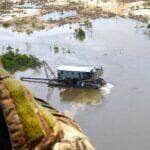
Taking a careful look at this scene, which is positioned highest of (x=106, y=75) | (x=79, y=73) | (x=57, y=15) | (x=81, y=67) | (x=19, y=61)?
(x=57, y=15)

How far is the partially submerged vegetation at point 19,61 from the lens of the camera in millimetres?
24516

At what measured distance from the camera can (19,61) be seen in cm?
2503

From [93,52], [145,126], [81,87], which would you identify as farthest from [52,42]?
[145,126]

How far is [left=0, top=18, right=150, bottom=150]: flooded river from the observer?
16422 millimetres

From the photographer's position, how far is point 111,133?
16.1 meters

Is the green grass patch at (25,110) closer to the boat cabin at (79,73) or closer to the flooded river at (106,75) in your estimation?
the flooded river at (106,75)

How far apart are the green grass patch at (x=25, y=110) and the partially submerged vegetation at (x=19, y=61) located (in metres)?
22.9

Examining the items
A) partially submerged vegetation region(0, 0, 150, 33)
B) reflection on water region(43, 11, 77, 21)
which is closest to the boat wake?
partially submerged vegetation region(0, 0, 150, 33)

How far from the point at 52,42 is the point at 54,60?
3.62m

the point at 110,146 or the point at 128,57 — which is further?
the point at 128,57

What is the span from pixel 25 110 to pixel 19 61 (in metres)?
23.6

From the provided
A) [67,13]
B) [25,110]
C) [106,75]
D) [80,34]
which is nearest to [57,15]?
[67,13]

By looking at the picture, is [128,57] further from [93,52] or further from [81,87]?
[81,87]

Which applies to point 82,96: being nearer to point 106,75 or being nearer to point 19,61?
point 106,75
